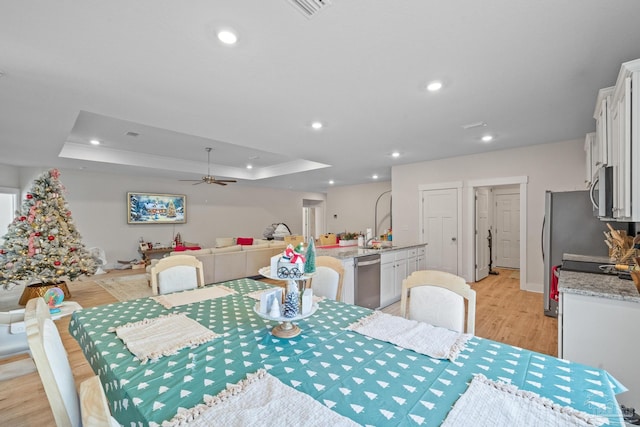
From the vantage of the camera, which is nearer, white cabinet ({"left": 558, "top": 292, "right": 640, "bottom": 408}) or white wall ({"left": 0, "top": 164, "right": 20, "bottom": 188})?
white cabinet ({"left": 558, "top": 292, "right": 640, "bottom": 408})

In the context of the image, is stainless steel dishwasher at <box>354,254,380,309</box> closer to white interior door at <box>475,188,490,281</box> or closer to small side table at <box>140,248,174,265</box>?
white interior door at <box>475,188,490,281</box>

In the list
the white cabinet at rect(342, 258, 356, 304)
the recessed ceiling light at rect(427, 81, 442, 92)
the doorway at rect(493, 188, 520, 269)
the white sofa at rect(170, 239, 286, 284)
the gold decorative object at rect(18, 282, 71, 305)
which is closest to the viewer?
the recessed ceiling light at rect(427, 81, 442, 92)

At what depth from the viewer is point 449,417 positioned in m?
0.78

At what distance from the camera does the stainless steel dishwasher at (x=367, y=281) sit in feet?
11.3

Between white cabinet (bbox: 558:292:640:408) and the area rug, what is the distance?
5.05 metres

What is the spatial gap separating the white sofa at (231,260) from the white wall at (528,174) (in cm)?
326

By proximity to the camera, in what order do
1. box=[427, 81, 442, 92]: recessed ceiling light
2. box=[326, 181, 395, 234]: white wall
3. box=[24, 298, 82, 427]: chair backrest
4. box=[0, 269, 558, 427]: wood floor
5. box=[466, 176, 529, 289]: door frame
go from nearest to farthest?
box=[24, 298, 82, 427]: chair backrest, box=[0, 269, 558, 427]: wood floor, box=[427, 81, 442, 92]: recessed ceiling light, box=[466, 176, 529, 289]: door frame, box=[326, 181, 395, 234]: white wall

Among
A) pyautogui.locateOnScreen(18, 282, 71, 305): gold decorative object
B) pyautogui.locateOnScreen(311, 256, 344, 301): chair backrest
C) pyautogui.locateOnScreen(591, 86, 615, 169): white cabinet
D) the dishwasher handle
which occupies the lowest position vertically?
pyautogui.locateOnScreen(18, 282, 71, 305): gold decorative object

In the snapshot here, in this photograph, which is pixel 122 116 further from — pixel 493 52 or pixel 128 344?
pixel 493 52

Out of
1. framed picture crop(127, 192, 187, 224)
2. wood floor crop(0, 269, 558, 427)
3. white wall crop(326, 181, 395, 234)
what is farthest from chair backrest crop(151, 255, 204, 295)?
white wall crop(326, 181, 395, 234)

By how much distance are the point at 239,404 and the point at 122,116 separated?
3.44 meters

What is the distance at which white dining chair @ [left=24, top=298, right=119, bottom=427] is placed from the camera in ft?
2.04

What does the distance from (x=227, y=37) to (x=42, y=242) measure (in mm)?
4198

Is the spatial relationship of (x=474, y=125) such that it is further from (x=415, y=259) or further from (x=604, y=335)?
(x=604, y=335)
